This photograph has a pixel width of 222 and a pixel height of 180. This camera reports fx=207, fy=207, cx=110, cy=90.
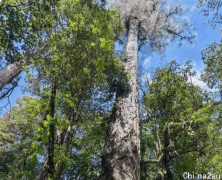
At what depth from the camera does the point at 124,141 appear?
4031mm

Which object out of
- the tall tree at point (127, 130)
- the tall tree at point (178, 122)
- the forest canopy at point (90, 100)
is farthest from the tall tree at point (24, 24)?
the tall tree at point (178, 122)

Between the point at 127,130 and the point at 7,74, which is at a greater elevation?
the point at 7,74

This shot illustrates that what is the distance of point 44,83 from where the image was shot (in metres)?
3.87

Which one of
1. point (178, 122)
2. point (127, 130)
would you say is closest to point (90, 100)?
point (127, 130)

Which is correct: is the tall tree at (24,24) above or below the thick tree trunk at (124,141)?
above

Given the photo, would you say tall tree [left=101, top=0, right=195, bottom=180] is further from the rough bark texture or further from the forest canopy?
the rough bark texture

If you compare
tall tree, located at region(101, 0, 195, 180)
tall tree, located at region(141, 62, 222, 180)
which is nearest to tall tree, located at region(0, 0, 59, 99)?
tall tree, located at region(101, 0, 195, 180)

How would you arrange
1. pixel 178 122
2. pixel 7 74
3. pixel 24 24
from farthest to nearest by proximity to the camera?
pixel 7 74, pixel 178 122, pixel 24 24

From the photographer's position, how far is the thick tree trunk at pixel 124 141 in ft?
11.5

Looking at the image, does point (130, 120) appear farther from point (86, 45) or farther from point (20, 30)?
point (20, 30)

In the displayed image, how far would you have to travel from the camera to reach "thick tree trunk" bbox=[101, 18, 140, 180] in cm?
351

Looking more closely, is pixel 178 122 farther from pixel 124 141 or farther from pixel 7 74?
pixel 7 74

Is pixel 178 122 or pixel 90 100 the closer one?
pixel 90 100

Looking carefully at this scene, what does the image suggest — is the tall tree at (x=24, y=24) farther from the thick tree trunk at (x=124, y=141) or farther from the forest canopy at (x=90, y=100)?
the thick tree trunk at (x=124, y=141)
